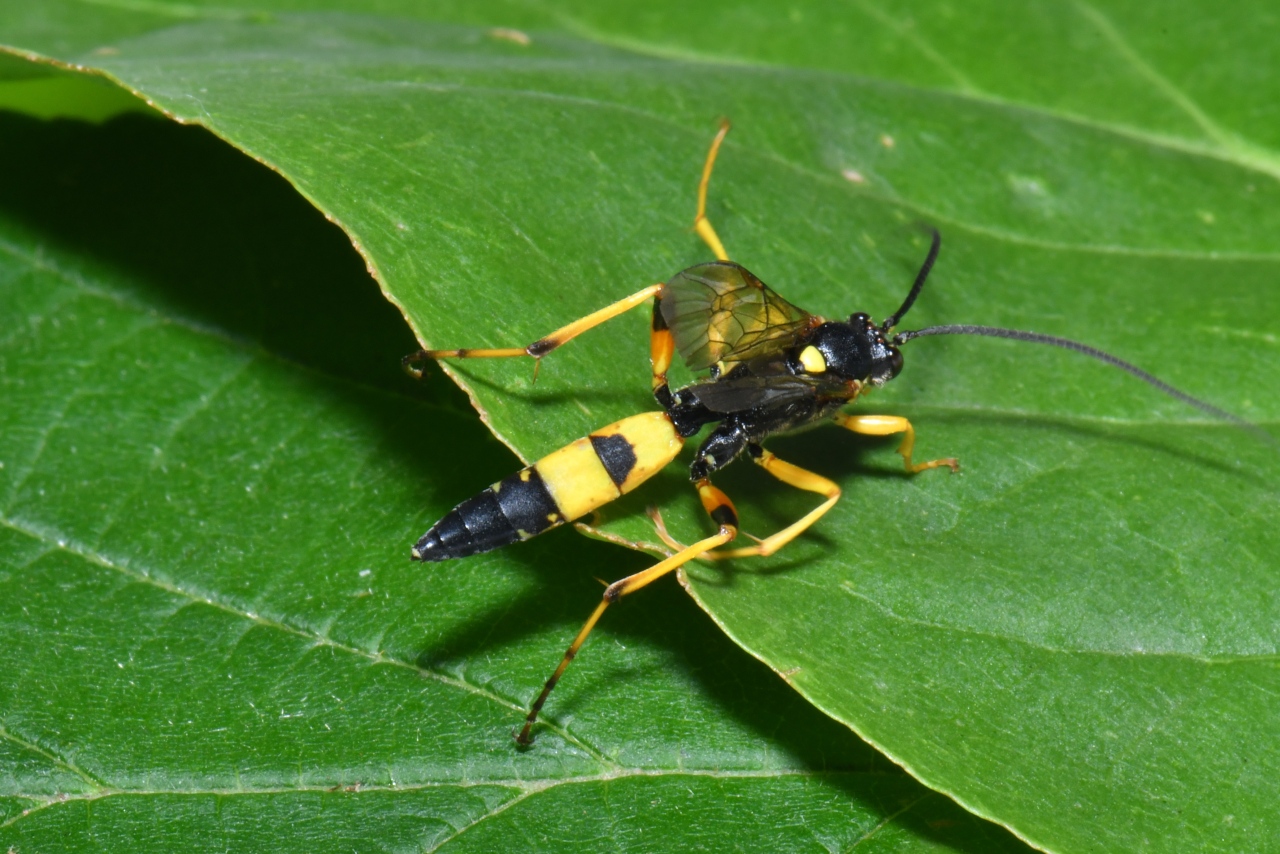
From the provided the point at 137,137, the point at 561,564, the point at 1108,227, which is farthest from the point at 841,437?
the point at 137,137

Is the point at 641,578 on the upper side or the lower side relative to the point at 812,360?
lower

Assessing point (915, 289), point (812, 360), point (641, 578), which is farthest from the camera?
point (915, 289)

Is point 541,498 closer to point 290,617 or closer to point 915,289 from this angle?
point 290,617

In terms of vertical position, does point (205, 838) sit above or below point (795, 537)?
below

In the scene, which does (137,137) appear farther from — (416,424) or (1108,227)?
(1108,227)

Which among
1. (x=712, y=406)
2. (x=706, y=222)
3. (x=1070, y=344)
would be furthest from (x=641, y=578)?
(x=1070, y=344)

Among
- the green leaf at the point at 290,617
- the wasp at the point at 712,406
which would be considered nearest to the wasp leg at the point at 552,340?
the wasp at the point at 712,406

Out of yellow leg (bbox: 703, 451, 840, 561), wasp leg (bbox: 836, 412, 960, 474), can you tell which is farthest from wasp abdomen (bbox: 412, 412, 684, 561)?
wasp leg (bbox: 836, 412, 960, 474)
